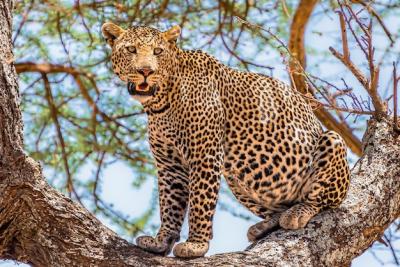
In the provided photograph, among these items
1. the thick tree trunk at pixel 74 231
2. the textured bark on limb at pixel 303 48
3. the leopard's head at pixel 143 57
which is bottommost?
the thick tree trunk at pixel 74 231

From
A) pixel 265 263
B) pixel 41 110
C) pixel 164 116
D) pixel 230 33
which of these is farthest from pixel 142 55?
pixel 41 110

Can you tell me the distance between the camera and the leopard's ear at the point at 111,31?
25.0 feet

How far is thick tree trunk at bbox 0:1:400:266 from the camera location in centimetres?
643

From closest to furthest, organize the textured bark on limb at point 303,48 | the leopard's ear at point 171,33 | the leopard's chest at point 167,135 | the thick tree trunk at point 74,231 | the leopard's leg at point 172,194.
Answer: the thick tree trunk at point 74,231 → the leopard's ear at point 171,33 → the leopard's chest at point 167,135 → the leopard's leg at point 172,194 → the textured bark on limb at point 303,48

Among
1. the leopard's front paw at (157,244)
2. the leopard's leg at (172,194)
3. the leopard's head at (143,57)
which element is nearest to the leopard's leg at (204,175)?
the leopard's front paw at (157,244)

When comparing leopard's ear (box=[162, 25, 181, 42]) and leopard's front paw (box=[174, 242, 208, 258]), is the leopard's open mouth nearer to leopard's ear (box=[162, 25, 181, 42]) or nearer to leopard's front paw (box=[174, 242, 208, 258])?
leopard's ear (box=[162, 25, 181, 42])

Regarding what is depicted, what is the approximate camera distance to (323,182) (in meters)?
7.96

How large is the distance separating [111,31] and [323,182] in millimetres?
2129

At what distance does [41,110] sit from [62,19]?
50.6 inches

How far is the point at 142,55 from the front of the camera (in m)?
7.26

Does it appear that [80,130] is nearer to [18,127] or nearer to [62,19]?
[62,19]

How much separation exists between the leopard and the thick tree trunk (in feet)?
0.76

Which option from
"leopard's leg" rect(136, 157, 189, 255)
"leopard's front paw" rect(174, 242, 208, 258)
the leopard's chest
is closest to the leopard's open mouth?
the leopard's chest

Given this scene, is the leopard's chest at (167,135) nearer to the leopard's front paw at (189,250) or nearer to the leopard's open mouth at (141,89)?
the leopard's open mouth at (141,89)
